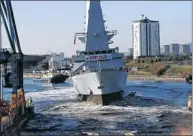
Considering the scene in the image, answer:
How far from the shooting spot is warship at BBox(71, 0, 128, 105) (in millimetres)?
56562

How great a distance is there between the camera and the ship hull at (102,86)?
184 ft

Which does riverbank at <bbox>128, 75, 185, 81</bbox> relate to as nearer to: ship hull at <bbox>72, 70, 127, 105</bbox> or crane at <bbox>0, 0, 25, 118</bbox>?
ship hull at <bbox>72, 70, 127, 105</bbox>

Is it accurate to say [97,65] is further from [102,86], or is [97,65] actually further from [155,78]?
[155,78]

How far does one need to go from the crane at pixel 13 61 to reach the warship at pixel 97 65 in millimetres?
13171

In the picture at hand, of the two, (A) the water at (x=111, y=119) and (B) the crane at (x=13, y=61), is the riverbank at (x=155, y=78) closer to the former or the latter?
(A) the water at (x=111, y=119)

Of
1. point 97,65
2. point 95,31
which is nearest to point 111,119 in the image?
point 97,65

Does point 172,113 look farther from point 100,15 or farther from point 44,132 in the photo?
point 100,15

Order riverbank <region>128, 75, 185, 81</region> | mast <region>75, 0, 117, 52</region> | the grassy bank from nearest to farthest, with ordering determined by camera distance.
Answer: mast <region>75, 0, 117, 52</region>, riverbank <region>128, 75, 185, 81</region>, the grassy bank

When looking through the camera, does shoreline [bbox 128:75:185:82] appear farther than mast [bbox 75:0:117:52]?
Yes

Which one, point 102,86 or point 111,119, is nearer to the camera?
→ point 111,119

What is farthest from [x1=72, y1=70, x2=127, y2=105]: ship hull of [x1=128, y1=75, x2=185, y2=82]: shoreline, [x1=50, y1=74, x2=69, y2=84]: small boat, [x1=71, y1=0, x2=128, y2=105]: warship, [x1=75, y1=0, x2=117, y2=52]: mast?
[x1=50, y1=74, x2=69, y2=84]: small boat

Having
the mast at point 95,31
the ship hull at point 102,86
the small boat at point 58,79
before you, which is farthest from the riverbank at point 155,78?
the ship hull at point 102,86

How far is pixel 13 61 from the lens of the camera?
138ft

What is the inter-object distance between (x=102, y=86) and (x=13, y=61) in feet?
55.2
